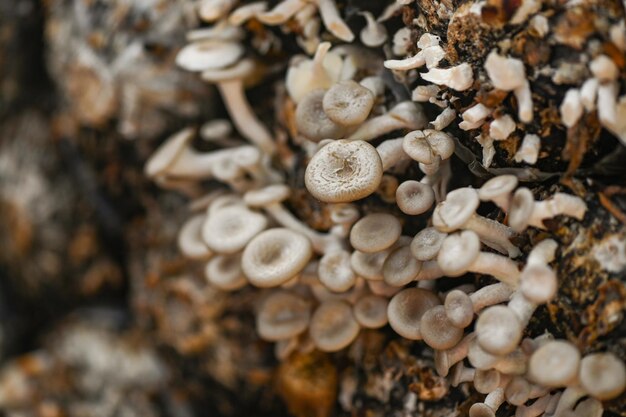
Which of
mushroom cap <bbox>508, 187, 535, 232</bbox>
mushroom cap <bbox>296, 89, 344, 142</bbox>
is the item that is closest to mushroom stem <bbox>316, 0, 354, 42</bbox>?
mushroom cap <bbox>296, 89, 344, 142</bbox>

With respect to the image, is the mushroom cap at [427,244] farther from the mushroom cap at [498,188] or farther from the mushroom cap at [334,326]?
the mushroom cap at [334,326]

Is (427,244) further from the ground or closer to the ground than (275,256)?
further from the ground

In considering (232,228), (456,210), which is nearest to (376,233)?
(456,210)

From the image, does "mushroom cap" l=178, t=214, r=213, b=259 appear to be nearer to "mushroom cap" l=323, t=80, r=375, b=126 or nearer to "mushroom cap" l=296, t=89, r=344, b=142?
"mushroom cap" l=296, t=89, r=344, b=142

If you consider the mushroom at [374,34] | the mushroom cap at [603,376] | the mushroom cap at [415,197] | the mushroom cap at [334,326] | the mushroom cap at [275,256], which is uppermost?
the mushroom at [374,34]

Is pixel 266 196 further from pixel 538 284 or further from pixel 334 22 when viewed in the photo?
Answer: pixel 538 284

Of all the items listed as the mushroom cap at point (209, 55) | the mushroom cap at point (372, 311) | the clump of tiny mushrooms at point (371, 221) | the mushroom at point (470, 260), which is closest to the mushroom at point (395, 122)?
the clump of tiny mushrooms at point (371, 221)
